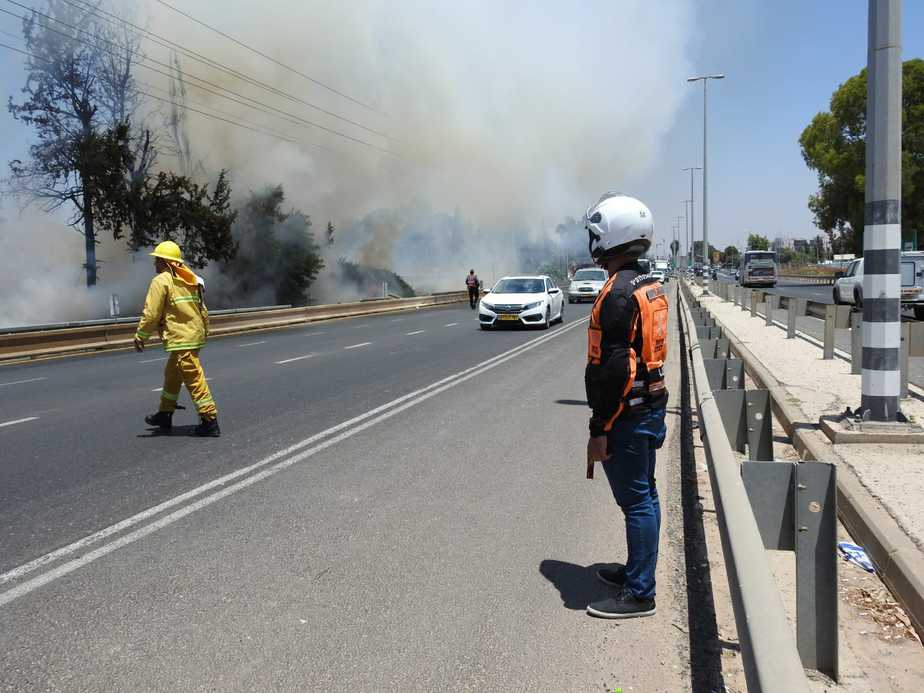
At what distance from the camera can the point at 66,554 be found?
13.7ft

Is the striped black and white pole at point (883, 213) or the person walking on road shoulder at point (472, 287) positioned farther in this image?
the person walking on road shoulder at point (472, 287)

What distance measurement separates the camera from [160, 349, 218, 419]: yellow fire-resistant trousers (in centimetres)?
702

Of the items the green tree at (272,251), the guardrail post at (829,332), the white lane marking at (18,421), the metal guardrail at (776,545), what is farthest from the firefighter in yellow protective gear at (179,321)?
the green tree at (272,251)

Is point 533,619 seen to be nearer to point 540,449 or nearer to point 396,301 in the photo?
point 540,449

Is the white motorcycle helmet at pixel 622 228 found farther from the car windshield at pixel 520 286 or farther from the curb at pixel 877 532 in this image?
the car windshield at pixel 520 286

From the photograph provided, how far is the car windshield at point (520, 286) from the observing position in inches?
865

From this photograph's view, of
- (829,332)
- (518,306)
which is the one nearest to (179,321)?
(829,332)

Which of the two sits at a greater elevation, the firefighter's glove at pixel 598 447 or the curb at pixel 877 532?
the firefighter's glove at pixel 598 447

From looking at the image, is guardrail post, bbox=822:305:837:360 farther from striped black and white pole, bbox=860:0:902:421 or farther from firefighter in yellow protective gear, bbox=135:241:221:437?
firefighter in yellow protective gear, bbox=135:241:221:437

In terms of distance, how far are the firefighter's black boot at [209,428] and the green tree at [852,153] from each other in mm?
46877

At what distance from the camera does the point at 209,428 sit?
7203 mm

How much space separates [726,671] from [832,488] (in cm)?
75

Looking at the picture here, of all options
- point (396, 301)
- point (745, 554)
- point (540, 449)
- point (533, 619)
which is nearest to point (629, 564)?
point (533, 619)

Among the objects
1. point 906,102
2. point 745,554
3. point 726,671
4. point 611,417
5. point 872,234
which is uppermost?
point 906,102
